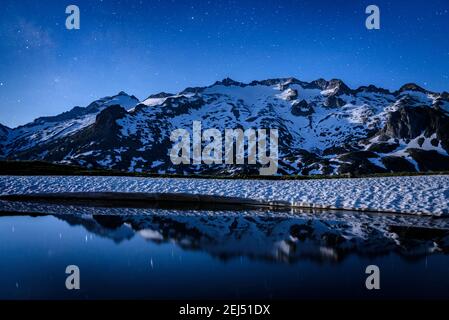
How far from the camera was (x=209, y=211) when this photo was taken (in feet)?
64.6

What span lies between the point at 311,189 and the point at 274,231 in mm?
11672

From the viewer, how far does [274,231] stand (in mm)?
13859

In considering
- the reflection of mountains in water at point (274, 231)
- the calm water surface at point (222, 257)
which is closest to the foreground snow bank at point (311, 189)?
the reflection of mountains in water at point (274, 231)

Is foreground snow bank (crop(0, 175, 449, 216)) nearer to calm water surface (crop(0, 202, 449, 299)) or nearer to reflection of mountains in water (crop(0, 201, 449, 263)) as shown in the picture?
reflection of mountains in water (crop(0, 201, 449, 263))

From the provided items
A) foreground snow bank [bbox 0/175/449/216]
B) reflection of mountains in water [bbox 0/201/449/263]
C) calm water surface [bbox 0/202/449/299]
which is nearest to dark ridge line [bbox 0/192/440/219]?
foreground snow bank [bbox 0/175/449/216]

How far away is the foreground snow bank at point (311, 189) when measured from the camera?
19.3 meters

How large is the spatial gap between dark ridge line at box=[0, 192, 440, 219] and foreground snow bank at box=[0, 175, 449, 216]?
51 centimetres

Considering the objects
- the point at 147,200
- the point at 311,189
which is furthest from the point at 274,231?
the point at 147,200

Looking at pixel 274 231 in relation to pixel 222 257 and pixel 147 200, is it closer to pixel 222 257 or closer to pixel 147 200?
pixel 222 257

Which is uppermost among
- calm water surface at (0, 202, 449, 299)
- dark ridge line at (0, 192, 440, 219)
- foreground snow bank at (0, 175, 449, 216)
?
foreground snow bank at (0, 175, 449, 216)

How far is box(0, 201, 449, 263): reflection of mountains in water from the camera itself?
34.7ft
